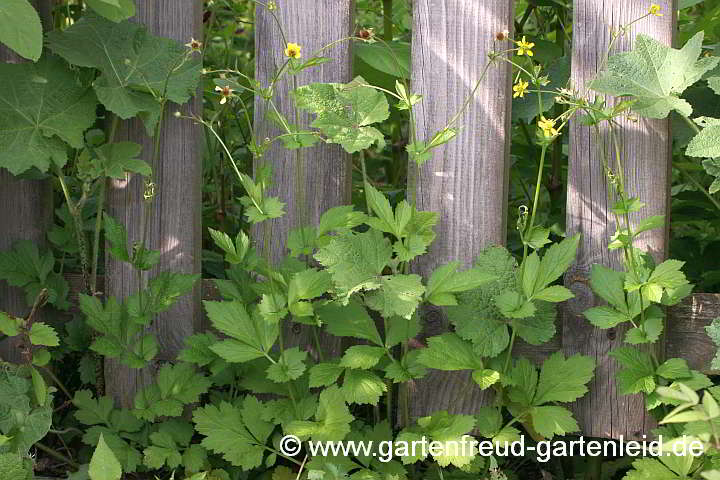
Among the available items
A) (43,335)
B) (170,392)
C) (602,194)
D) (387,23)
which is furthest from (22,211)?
(602,194)

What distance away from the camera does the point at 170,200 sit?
6.91 feet

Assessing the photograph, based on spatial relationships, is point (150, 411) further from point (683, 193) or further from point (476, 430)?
point (683, 193)

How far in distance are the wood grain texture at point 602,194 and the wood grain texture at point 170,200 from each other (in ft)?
3.01

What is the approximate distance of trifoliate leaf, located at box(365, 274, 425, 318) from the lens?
1.73 metres

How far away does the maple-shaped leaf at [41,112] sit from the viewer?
192 cm

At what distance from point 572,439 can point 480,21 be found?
40.6 inches

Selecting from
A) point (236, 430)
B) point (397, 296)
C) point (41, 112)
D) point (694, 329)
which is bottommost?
point (236, 430)

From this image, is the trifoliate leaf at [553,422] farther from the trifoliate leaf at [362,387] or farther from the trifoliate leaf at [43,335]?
the trifoliate leaf at [43,335]

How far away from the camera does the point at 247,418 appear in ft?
6.32

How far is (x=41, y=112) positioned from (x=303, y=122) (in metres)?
0.62

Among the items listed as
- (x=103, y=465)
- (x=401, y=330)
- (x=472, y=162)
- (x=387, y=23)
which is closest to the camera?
(x=103, y=465)

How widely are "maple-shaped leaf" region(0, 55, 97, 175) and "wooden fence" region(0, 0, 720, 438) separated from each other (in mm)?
219

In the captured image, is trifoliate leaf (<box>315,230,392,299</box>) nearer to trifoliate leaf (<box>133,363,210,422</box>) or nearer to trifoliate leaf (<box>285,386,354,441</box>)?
trifoliate leaf (<box>285,386,354,441</box>)

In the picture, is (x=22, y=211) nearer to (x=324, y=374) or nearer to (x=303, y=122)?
(x=303, y=122)
